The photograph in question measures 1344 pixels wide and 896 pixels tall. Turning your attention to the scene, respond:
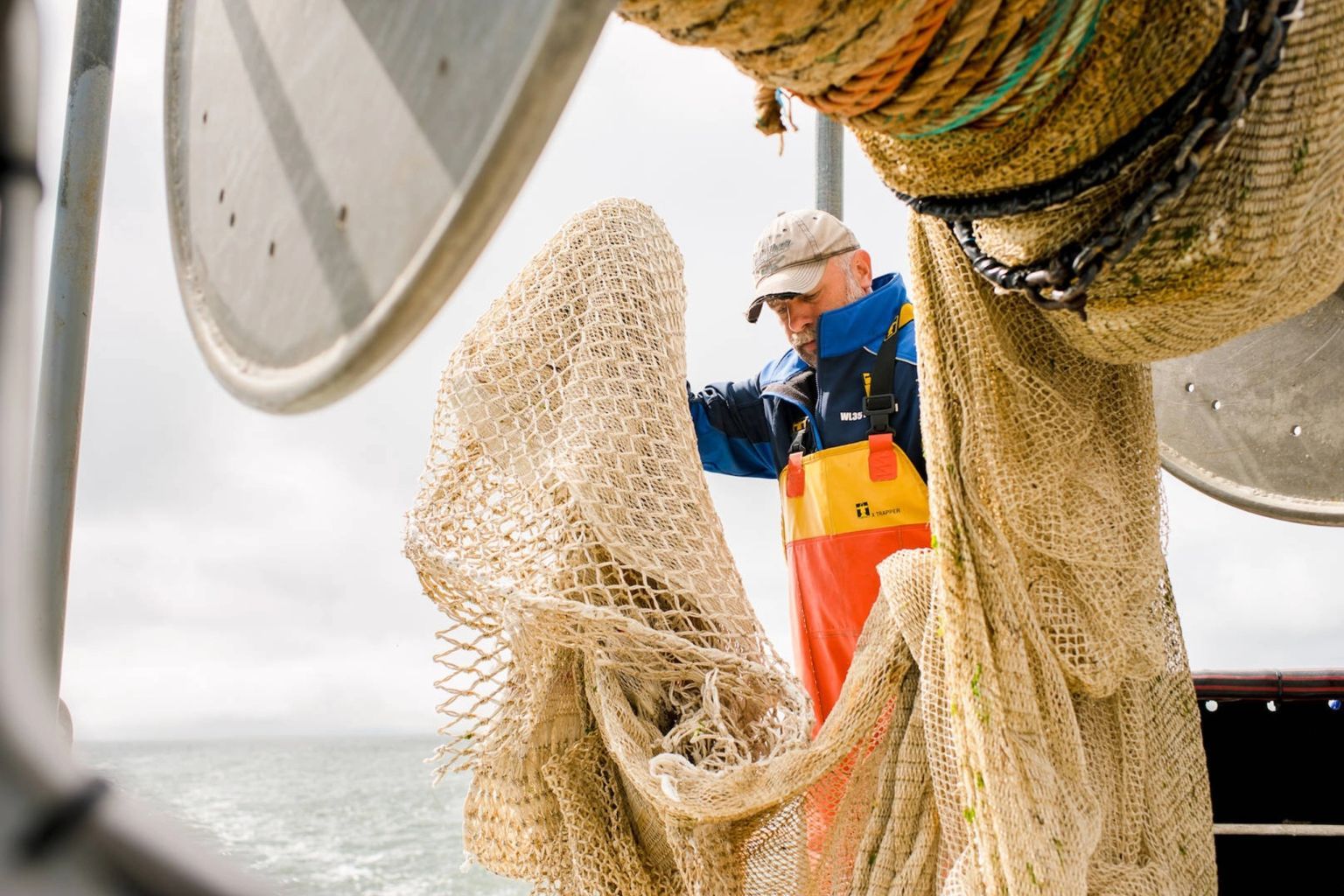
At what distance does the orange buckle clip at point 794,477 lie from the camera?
278 centimetres

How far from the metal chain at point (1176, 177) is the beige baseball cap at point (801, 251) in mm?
1672

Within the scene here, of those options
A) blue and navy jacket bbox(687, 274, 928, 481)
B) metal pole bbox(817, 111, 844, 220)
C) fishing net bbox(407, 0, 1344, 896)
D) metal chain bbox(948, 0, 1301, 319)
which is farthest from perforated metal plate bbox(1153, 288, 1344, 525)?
metal chain bbox(948, 0, 1301, 319)

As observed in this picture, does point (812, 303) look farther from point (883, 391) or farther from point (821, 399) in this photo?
point (883, 391)

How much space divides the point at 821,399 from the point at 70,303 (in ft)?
5.66

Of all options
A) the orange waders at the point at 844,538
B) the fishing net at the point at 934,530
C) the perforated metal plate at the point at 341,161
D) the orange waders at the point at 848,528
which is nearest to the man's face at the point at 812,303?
the orange waders at the point at 848,528

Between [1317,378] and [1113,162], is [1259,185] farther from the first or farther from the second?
[1317,378]

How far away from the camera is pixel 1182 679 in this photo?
1748 millimetres

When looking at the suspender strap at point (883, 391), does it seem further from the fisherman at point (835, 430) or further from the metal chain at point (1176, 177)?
the metal chain at point (1176, 177)

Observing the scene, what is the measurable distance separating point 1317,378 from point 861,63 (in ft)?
6.15

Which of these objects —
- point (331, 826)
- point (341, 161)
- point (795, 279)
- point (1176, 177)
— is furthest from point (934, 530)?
point (331, 826)

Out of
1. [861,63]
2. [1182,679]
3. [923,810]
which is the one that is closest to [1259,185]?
[861,63]

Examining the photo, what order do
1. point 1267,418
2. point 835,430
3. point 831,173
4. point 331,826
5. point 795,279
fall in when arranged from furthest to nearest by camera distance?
point 331,826, point 831,173, point 795,279, point 835,430, point 1267,418

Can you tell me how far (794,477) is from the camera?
2791mm

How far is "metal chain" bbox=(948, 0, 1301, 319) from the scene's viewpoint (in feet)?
3.67
